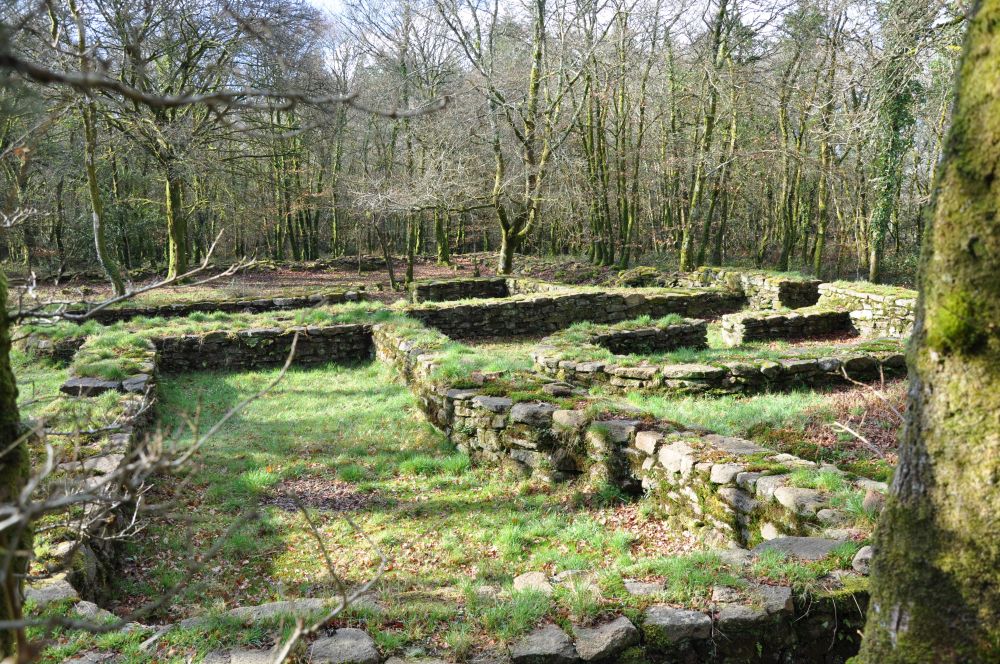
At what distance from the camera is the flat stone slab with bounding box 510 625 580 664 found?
277 centimetres

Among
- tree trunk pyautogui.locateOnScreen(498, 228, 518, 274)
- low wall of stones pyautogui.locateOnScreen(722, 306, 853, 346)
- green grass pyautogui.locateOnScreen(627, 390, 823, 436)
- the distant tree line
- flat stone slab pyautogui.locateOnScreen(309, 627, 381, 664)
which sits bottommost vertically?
flat stone slab pyautogui.locateOnScreen(309, 627, 381, 664)

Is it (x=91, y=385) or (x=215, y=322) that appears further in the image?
(x=215, y=322)

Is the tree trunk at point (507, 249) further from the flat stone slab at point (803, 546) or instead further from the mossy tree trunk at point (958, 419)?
the mossy tree trunk at point (958, 419)

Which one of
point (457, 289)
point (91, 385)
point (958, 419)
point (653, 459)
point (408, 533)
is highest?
point (958, 419)

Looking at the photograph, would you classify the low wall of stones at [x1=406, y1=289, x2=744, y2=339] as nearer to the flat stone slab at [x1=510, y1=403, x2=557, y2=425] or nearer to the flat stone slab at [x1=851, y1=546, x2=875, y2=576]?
the flat stone slab at [x1=510, y1=403, x2=557, y2=425]

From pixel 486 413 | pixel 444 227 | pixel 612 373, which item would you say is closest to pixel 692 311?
pixel 612 373

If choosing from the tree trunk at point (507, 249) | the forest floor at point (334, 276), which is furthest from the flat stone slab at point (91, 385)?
the tree trunk at point (507, 249)

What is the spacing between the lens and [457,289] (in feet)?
57.1

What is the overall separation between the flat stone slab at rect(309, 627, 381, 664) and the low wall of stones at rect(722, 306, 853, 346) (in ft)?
34.2

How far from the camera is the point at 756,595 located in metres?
3.08

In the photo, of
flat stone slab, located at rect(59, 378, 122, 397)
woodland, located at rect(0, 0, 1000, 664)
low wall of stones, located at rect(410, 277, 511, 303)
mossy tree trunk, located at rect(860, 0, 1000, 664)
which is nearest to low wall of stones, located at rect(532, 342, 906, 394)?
woodland, located at rect(0, 0, 1000, 664)

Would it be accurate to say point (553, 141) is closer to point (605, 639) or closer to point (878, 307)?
point (878, 307)

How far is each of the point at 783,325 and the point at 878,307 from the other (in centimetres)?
188

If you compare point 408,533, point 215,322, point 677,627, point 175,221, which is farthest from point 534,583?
point 175,221
